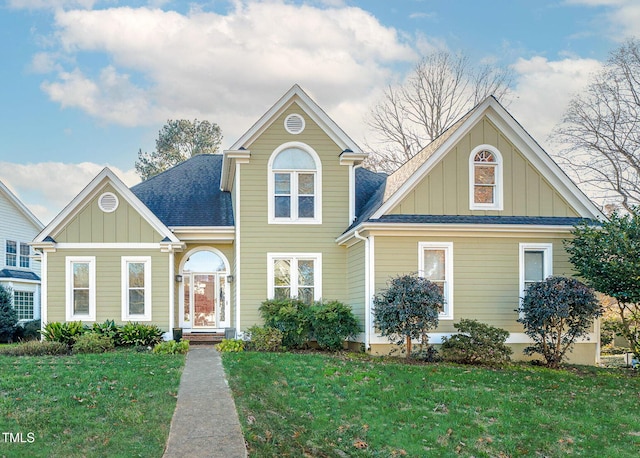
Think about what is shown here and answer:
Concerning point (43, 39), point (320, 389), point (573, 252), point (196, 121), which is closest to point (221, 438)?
point (320, 389)

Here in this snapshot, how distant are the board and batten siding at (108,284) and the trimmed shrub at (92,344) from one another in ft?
4.51

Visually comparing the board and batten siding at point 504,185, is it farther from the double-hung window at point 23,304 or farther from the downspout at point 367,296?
the double-hung window at point 23,304

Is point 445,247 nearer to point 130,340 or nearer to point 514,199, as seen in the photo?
point 514,199

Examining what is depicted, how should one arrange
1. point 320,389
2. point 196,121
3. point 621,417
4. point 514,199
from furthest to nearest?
point 196,121 → point 514,199 → point 320,389 → point 621,417

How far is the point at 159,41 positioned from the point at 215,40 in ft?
5.32

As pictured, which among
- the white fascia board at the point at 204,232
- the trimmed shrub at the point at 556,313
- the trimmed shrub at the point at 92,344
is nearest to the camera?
the trimmed shrub at the point at 556,313

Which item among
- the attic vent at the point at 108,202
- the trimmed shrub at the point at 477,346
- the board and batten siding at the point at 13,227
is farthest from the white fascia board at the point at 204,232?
the board and batten siding at the point at 13,227

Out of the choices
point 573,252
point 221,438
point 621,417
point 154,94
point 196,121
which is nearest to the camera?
point 221,438

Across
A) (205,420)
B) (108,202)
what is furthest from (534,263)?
(108,202)

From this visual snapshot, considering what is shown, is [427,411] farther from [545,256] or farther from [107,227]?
[107,227]

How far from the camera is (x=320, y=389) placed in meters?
11.1

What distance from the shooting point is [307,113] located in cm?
1775

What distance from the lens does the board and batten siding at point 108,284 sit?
17.3 m

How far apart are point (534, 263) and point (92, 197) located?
12.3 m
